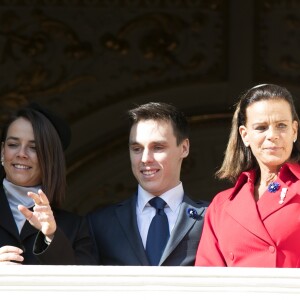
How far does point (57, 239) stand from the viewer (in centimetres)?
458

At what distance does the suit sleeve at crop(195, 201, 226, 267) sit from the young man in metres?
0.13

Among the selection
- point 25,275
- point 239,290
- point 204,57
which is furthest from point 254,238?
point 204,57

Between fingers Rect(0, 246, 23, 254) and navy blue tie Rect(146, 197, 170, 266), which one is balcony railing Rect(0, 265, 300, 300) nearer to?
fingers Rect(0, 246, 23, 254)

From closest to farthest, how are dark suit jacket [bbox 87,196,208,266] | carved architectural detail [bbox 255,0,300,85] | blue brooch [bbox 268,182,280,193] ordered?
blue brooch [bbox 268,182,280,193]
dark suit jacket [bbox 87,196,208,266]
carved architectural detail [bbox 255,0,300,85]

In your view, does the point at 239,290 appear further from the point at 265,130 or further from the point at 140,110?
the point at 140,110

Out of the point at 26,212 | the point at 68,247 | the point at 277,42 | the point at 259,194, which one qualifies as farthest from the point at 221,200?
the point at 277,42

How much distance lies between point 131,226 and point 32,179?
1.10 feet

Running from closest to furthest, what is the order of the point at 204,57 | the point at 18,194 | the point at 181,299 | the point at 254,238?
the point at 181,299, the point at 254,238, the point at 18,194, the point at 204,57

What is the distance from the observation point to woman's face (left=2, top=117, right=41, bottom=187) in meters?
4.85

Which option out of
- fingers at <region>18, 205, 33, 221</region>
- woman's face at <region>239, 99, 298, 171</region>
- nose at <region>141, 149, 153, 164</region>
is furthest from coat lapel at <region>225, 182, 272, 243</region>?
fingers at <region>18, 205, 33, 221</region>

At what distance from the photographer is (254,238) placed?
14.7ft

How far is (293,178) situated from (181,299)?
701 mm

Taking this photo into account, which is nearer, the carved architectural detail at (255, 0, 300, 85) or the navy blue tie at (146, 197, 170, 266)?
the navy blue tie at (146, 197, 170, 266)

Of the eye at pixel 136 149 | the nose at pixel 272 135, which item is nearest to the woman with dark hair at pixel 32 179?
the eye at pixel 136 149
